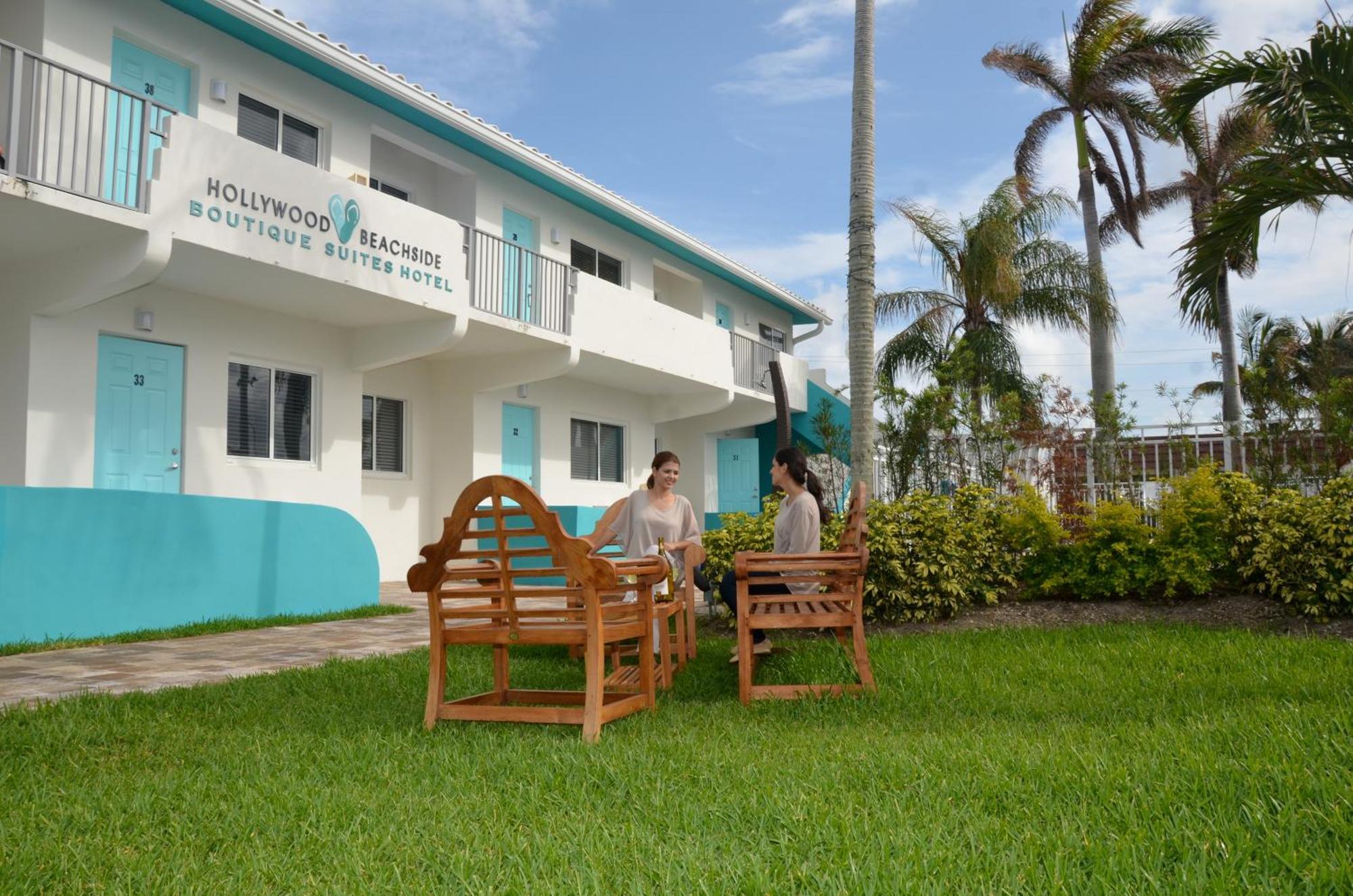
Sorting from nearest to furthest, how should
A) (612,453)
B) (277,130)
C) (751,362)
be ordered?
(277,130)
(612,453)
(751,362)

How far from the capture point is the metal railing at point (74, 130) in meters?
8.16

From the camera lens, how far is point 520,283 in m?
13.8

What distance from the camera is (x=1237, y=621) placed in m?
7.24

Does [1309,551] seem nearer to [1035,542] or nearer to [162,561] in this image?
[1035,542]

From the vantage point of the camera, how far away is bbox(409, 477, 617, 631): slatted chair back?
13.8 feet

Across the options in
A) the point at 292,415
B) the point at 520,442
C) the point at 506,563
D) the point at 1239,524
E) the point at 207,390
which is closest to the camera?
the point at 506,563

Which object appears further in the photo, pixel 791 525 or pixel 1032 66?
pixel 1032 66

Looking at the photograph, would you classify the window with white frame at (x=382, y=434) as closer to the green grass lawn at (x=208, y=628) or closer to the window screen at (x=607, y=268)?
the green grass lawn at (x=208, y=628)

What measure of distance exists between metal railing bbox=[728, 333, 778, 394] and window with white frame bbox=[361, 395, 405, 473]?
7.16 m

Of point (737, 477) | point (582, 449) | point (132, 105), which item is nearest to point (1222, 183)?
point (737, 477)

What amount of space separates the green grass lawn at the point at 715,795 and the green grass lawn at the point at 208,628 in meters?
3.30

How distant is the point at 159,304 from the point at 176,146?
6.69 feet

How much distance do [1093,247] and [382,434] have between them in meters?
13.9

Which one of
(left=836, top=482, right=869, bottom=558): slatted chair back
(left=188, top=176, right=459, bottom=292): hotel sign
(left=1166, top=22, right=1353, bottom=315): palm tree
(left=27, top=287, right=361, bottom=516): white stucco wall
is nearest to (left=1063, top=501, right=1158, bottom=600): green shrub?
(left=1166, top=22, right=1353, bottom=315): palm tree
